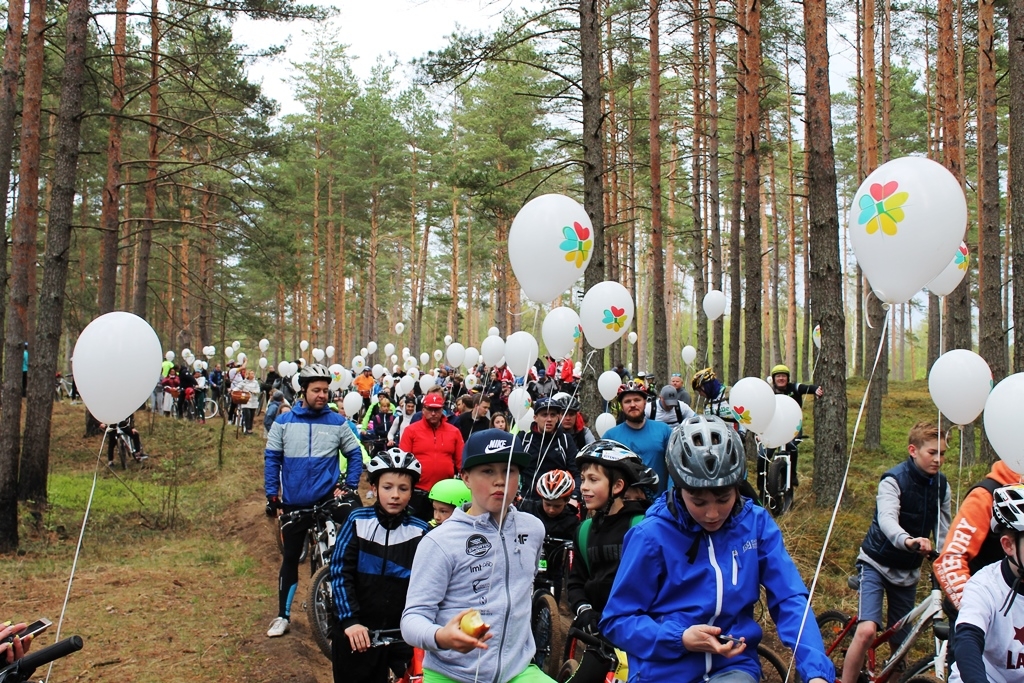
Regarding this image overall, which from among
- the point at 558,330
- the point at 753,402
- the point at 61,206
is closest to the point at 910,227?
the point at 753,402

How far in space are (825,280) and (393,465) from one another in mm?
7186

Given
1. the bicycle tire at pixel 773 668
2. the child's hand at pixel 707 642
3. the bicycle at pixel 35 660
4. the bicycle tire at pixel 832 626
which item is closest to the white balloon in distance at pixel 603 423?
the bicycle tire at pixel 773 668

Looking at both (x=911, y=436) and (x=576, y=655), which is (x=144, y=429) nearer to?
(x=576, y=655)

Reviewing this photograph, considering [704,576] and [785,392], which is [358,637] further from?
[785,392]

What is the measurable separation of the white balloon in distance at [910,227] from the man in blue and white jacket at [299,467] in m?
4.31

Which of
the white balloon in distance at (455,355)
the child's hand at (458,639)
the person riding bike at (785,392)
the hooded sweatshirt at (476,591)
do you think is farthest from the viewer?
the white balloon in distance at (455,355)

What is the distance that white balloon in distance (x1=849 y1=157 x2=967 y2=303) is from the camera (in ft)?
14.2

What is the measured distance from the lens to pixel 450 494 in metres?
5.12

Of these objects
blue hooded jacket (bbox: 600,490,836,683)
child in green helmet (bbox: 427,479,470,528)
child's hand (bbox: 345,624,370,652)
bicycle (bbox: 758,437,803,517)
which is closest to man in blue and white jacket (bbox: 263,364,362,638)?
child in green helmet (bbox: 427,479,470,528)

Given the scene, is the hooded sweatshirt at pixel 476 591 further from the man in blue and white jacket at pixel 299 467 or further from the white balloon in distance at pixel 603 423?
the white balloon in distance at pixel 603 423

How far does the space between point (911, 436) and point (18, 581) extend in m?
8.46

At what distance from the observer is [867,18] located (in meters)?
15.8

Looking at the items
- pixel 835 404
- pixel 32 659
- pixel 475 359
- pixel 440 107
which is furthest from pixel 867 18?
pixel 440 107

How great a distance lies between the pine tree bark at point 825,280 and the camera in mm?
9578
